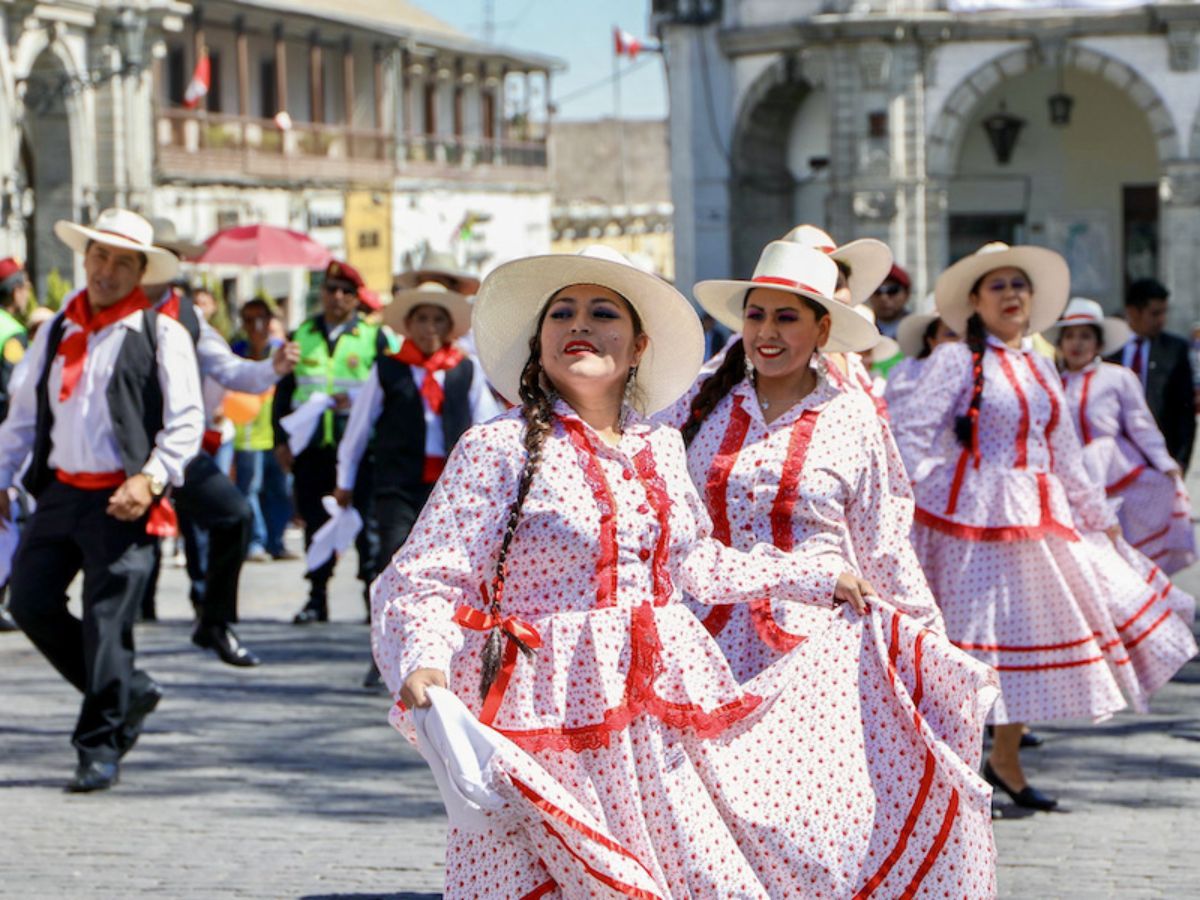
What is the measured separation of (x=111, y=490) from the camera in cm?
821

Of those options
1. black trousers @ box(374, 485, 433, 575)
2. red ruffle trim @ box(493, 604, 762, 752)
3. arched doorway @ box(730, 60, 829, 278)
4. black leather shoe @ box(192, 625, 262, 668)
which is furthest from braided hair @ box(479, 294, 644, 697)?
arched doorway @ box(730, 60, 829, 278)

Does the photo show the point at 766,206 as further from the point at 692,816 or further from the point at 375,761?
the point at 692,816

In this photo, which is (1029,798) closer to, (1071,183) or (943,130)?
(943,130)

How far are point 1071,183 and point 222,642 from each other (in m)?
28.3

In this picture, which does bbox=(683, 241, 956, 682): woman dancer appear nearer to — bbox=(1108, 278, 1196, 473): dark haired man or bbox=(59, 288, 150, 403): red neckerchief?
bbox=(59, 288, 150, 403): red neckerchief

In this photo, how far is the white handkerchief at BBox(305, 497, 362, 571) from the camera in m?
11.8

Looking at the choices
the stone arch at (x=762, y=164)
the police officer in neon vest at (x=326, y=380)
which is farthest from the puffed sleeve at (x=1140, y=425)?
the stone arch at (x=762, y=164)

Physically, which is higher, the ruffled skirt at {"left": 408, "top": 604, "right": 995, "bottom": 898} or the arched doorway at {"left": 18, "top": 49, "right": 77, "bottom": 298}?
the arched doorway at {"left": 18, "top": 49, "right": 77, "bottom": 298}

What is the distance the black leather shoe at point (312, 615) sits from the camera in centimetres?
1305

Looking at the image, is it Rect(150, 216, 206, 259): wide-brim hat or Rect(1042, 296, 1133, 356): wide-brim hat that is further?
Rect(150, 216, 206, 259): wide-brim hat

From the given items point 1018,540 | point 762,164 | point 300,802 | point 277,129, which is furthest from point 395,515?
point 277,129

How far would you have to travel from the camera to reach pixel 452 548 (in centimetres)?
479

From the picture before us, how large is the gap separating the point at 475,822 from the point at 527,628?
1.65ft

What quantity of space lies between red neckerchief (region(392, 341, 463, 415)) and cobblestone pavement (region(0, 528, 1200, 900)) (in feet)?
4.40
